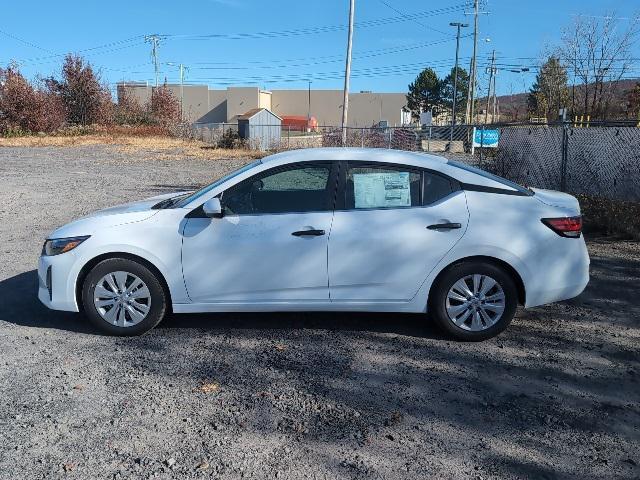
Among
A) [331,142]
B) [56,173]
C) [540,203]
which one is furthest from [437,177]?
[331,142]

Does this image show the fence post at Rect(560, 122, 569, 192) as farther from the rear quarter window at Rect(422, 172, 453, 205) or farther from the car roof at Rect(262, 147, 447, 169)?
the rear quarter window at Rect(422, 172, 453, 205)

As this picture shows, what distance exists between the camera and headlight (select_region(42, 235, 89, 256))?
512 centimetres

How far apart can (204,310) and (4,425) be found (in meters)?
1.81

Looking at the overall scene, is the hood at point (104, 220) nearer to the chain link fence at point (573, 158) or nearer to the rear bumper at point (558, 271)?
the rear bumper at point (558, 271)

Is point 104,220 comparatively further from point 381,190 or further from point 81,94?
point 81,94

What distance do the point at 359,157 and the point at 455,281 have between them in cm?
130

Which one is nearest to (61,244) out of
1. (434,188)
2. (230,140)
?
(434,188)

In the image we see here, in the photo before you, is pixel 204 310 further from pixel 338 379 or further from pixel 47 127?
pixel 47 127

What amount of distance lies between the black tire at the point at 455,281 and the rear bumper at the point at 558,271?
0.18 m

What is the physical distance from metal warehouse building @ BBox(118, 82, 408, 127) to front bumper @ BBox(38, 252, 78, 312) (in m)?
91.0

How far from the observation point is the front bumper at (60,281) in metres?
5.12

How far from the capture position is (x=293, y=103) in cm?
10475

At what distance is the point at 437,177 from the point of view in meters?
5.13

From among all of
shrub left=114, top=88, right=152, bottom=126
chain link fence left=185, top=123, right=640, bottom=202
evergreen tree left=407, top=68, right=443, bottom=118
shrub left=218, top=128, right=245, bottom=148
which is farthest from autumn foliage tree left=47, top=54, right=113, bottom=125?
evergreen tree left=407, top=68, right=443, bottom=118
